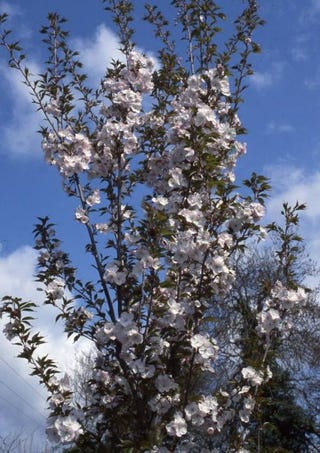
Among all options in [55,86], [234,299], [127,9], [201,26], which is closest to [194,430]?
[55,86]

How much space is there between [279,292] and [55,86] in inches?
101

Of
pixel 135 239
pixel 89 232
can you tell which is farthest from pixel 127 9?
pixel 135 239

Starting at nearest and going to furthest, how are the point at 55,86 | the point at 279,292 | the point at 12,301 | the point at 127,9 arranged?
the point at 12,301 → the point at 279,292 → the point at 55,86 → the point at 127,9

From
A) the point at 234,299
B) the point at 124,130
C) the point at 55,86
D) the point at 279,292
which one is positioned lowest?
the point at 279,292

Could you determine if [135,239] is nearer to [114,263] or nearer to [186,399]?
[114,263]

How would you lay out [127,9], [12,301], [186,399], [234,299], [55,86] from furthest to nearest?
[234,299], [127,9], [55,86], [12,301], [186,399]

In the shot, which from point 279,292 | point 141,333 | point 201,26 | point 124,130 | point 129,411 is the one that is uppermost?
point 201,26

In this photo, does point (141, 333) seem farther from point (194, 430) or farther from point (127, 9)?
point (127, 9)

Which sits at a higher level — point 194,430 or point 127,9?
point 127,9

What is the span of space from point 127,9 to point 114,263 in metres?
2.83

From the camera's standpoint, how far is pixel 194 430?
444cm

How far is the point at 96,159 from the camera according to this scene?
4.54 m

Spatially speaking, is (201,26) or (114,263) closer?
(114,263)

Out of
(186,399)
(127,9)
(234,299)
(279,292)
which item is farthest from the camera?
(234,299)
